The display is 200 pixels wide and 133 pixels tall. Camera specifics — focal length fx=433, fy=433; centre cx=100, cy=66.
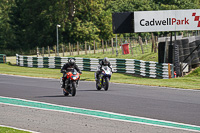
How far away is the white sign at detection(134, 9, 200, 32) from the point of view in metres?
28.5

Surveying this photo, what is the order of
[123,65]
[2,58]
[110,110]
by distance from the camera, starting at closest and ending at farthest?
[110,110]
[123,65]
[2,58]

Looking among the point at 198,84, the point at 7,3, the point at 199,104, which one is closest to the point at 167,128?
the point at 199,104

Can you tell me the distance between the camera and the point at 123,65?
34625 mm

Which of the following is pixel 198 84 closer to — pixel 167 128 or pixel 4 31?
pixel 167 128

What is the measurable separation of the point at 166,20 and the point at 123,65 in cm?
711

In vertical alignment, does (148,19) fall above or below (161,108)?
above

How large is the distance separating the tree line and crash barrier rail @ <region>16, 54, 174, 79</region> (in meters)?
27.4

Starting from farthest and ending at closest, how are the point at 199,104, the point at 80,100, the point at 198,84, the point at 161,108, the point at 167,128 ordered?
→ the point at 198,84
the point at 80,100
the point at 199,104
the point at 161,108
the point at 167,128

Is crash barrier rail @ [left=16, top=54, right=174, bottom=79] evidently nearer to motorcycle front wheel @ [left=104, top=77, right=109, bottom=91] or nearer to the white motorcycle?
the white motorcycle

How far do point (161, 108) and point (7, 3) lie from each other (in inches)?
3838

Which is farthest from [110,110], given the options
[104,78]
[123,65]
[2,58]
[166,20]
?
[2,58]

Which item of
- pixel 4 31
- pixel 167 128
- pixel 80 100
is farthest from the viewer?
pixel 4 31

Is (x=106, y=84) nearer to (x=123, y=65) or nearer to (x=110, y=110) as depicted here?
(x=110, y=110)

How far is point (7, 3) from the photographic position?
107 meters
